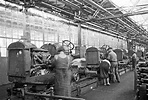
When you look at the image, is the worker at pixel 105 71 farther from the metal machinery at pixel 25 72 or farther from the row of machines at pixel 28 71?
the metal machinery at pixel 25 72

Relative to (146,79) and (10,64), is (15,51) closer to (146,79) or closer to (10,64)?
(10,64)

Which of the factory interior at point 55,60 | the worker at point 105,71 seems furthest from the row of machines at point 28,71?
the worker at point 105,71

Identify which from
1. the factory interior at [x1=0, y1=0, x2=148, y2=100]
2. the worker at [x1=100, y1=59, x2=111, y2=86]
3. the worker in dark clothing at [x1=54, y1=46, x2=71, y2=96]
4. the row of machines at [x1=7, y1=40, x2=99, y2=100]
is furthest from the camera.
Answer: the worker at [x1=100, y1=59, x2=111, y2=86]

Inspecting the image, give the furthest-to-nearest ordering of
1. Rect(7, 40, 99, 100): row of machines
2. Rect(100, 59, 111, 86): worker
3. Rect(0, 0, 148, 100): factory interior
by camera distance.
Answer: Rect(100, 59, 111, 86): worker
Rect(7, 40, 99, 100): row of machines
Rect(0, 0, 148, 100): factory interior

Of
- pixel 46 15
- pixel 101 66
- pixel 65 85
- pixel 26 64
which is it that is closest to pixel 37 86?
pixel 26 64

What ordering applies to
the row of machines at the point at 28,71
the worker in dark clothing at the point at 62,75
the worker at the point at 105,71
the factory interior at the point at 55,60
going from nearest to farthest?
the worker in dark clothing at the point at 62,75 < the factory interior at the point at 55,60 < the row of machines at the point at 28,71 < the worker at the point at 105,71

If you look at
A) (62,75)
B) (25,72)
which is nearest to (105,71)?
(62,75)

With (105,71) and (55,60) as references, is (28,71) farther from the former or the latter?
(105,71)

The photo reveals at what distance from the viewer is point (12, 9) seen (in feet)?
25.1

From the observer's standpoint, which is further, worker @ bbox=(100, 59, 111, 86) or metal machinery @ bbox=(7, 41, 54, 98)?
worker @ bbox=(100, 59, 111, 86)

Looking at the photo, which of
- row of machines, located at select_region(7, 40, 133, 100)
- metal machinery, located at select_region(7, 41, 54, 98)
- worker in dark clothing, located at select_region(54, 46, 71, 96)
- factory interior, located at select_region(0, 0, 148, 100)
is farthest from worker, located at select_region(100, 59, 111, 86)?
worker in dark clothing, located at select_region(54, 46, 71, 96)

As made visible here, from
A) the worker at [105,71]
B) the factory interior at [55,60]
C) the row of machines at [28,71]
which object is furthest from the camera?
the worker at [105,71]

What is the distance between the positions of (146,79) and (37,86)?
3267mm

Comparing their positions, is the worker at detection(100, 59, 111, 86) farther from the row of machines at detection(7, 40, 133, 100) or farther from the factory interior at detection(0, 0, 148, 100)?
the row of machines at detection(7, 40, 133, 100)
